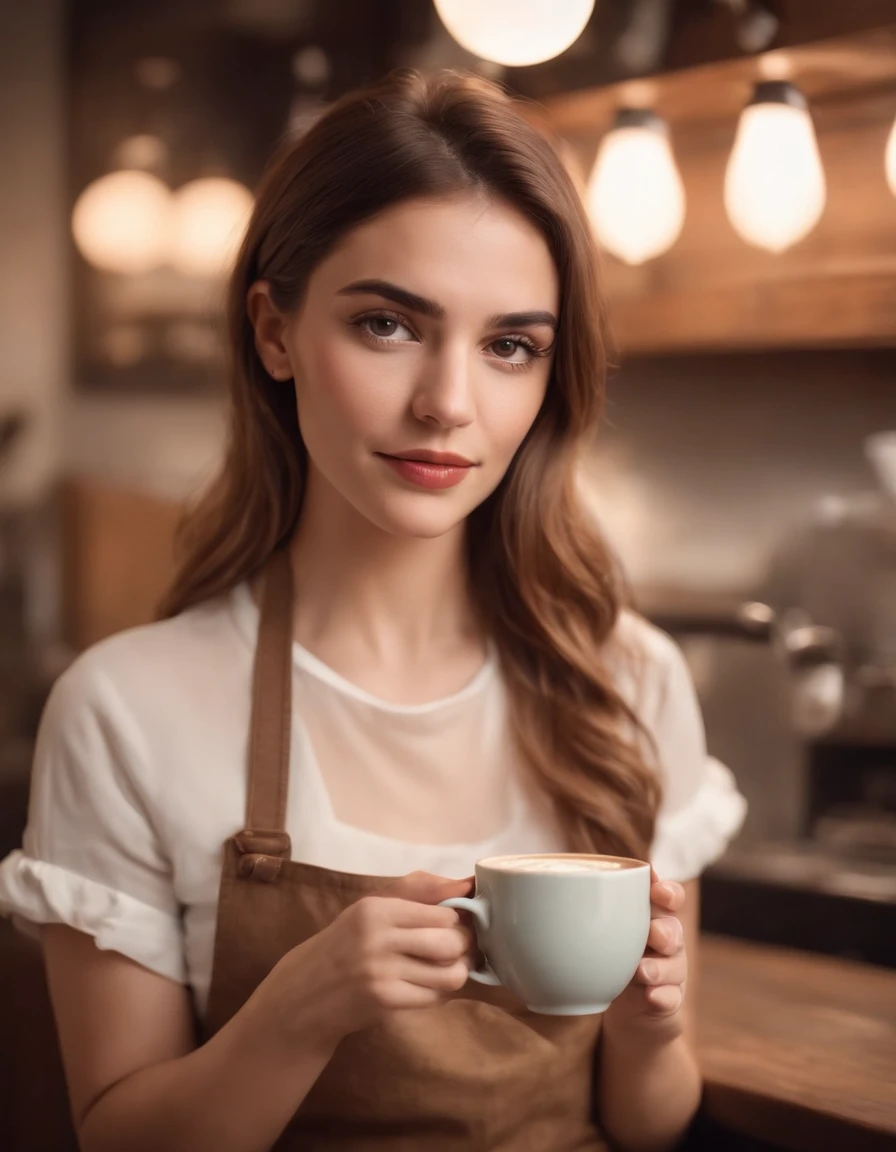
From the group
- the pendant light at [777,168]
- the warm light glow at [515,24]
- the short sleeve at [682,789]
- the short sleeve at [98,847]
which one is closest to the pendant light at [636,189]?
the pendant light at [777,168]

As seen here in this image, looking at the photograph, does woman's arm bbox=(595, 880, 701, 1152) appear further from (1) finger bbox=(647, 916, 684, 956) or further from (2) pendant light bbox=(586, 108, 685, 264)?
(2) pendant light bbox=(586, 108, 685, 264)

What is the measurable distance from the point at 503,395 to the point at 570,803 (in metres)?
0.40

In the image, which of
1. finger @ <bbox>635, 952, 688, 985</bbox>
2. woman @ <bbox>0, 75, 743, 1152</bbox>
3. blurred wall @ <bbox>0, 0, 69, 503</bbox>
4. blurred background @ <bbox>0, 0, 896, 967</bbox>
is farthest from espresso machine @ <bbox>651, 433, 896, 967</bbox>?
blurred wall @ <bbox>0, 0, 69, 503</bbox>

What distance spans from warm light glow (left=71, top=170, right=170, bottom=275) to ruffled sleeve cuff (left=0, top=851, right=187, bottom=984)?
4.30ft

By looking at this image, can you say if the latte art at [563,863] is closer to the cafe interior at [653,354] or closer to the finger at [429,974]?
the finger at [429,974]

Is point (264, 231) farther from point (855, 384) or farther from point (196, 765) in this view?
point (855, 384)

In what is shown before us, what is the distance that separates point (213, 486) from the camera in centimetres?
141

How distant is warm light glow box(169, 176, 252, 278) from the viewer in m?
2.38

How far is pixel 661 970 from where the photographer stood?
103 cm

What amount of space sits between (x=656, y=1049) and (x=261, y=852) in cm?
38

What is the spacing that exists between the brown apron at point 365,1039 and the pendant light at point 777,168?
102 cm

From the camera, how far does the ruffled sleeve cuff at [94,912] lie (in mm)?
1151

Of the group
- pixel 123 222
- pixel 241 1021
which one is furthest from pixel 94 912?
pixel 123 222

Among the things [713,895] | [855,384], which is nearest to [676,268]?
[855,384]
